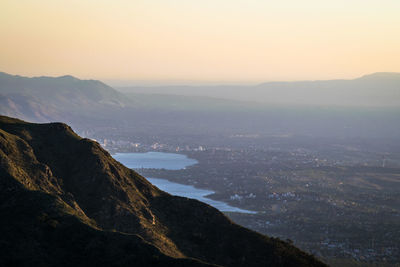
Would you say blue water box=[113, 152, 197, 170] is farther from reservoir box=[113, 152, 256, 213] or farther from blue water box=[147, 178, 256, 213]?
blue water box=[147, 178, 256, 213]

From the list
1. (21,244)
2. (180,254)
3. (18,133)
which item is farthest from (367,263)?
(21,244)

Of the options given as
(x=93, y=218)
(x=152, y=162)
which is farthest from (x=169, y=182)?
(x=93, y=218)

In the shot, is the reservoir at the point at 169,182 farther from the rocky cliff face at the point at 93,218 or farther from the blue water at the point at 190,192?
the rocky cliff face at the point at 93,218

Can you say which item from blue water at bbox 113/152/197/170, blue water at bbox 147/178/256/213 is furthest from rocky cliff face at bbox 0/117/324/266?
blue water at bbox 113/152/197/170

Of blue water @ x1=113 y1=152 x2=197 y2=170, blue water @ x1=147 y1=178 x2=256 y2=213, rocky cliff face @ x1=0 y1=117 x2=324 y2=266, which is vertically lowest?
blue water @ x1=113 y1=152 x2=197 y2=170

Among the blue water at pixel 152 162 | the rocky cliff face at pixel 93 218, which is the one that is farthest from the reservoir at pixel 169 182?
the rocky cliff face at pixel 93 218

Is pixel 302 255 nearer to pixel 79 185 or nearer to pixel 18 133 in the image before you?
pixel 79 185

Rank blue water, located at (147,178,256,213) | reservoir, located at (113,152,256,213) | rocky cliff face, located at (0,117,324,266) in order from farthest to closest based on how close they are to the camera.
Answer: reservoir, located at (113,152,256,213) → blue water, located at (147,178,256,213) → rocky cliff face, located at (0,117,324,266)

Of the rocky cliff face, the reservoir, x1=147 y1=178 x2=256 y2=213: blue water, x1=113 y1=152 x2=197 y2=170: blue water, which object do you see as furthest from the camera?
x1=113 y1=152 x2=197 y2=170: blue water
